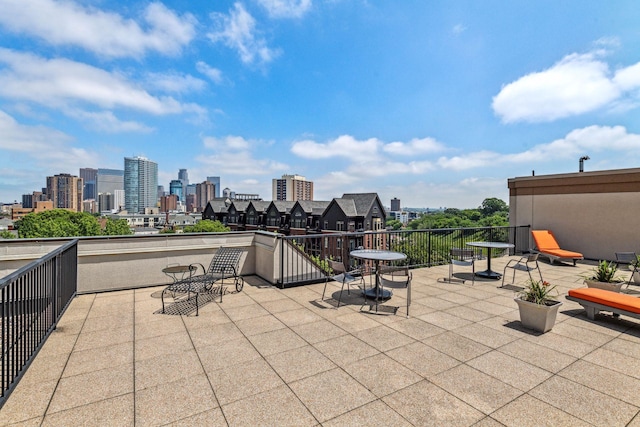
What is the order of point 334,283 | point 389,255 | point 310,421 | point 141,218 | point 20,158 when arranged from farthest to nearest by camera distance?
point 141,218
point 20,158
point 334,283
point 389,255
point 310,421

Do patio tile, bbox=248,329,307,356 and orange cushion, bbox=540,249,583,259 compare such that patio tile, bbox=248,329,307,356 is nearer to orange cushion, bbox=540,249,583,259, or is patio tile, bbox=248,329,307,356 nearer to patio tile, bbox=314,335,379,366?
patio tile, bbox=314,335,379,366

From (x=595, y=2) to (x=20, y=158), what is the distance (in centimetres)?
5584

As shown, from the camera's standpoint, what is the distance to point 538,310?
3.63m

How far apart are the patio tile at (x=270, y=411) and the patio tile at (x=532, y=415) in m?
→ 1.39

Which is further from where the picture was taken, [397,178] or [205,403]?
[397,178]

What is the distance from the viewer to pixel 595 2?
6.96 metres

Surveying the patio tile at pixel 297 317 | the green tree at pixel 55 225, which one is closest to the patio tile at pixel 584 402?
the patio tile at pixel 297 317

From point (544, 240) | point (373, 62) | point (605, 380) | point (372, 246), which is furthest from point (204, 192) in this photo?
point (605, 380)

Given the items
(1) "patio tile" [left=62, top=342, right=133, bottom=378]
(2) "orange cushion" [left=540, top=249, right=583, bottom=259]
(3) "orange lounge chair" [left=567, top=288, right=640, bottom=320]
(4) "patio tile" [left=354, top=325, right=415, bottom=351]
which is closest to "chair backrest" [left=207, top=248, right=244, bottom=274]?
(1) "patio tile" [left=62, top=342, right=133, bottom=378]

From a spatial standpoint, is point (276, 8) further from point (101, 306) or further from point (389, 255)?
point (101, 306)

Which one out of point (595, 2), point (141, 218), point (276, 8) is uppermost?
point (276, 8)

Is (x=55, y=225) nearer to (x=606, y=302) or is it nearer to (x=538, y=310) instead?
(x=538, y=310)

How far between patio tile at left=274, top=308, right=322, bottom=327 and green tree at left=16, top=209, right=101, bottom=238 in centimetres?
3863

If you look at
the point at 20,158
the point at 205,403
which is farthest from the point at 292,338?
the point at 20,158
